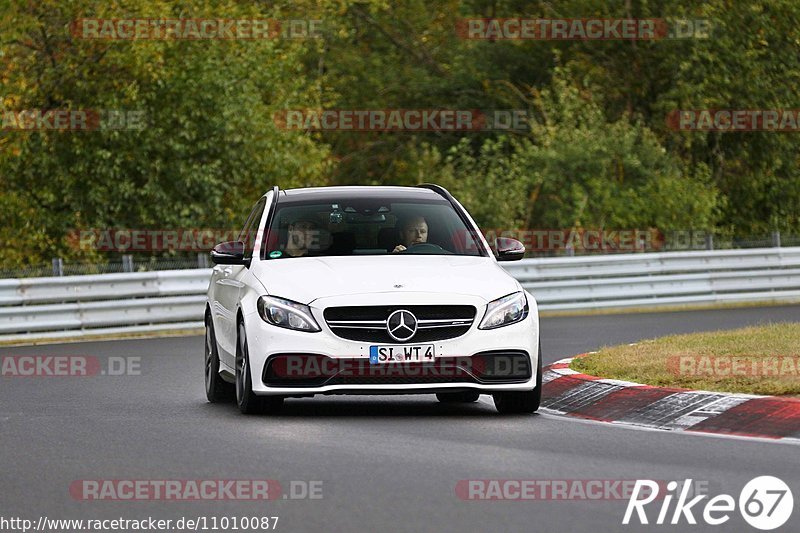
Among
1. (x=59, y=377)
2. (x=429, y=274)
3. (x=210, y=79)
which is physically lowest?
(x=59, y=377)

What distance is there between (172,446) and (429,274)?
249 cm

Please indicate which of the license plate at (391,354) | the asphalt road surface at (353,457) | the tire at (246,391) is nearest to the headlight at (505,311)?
the license plate at (391,354)

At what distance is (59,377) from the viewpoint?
1764cm

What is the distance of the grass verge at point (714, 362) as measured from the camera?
1288 cm

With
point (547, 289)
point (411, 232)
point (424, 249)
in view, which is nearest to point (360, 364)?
point (424, 249)

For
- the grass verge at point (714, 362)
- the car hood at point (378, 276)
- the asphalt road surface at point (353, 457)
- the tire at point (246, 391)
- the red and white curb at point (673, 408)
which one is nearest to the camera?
the asphalt road surface at point (353, 457)

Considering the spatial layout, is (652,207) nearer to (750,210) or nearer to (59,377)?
(750,210)

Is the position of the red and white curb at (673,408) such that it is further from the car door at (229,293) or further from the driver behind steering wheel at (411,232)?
the car door at (229,293)

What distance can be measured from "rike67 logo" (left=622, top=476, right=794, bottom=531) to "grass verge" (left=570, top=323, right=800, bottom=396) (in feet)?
11.4

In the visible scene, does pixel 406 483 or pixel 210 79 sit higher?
pixel 210 79

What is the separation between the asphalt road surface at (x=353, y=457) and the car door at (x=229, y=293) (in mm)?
502

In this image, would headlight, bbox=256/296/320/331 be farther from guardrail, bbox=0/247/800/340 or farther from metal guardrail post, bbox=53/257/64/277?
metal guardrail post, bbox=53/257/64/277

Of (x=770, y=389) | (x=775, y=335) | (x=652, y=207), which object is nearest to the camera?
(x=770, y=389)

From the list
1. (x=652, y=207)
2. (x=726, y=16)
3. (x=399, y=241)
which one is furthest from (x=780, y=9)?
(x=399, y=241)
